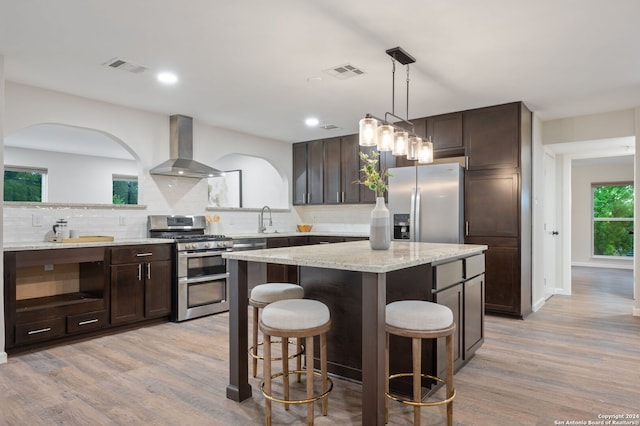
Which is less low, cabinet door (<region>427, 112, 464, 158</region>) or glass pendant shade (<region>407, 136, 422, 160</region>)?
cabinet door (<region>427, 112, 464, 158</region>)

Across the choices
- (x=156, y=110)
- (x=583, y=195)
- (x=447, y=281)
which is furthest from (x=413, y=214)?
(x=583, y=195)

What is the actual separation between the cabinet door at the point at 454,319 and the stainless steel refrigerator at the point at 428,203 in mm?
1951

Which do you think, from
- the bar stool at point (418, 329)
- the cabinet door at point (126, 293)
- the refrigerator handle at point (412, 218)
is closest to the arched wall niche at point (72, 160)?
the cabinet door at point (126, 293)

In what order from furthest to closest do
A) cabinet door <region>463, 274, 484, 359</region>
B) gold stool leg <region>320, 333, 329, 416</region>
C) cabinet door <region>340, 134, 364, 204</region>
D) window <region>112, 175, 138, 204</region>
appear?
window <region>112, 175, 138, 204</region>, cabinet door <region>340, 134, 364, 204</region>, cabinet door <region>463, 274, 484, 359</region>, gold stool leg <region>320, 333, 329, 416</region>

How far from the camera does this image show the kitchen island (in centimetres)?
197

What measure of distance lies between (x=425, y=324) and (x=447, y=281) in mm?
646

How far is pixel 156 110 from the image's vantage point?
4.86 m

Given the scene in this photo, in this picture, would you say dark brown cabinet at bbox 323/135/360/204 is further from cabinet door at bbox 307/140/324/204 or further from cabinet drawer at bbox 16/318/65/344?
cabinet drawer at bbox 16/318/65/344

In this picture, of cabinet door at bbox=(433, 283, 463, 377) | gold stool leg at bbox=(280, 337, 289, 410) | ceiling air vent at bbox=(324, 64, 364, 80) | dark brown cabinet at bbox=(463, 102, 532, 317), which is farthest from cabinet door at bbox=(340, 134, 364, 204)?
gold stool leg at bbox=(280, 337, 289, 410)

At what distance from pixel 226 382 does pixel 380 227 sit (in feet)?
4.90

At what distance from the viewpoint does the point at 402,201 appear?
507 centimetres

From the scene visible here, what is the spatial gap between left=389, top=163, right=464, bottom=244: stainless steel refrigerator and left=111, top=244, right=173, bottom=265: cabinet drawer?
2.72 metres

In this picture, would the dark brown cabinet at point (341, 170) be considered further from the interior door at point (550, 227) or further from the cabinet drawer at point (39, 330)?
the cabinet drawer at point (39, 330)

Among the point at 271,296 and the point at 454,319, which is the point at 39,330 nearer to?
the point at 271,296
